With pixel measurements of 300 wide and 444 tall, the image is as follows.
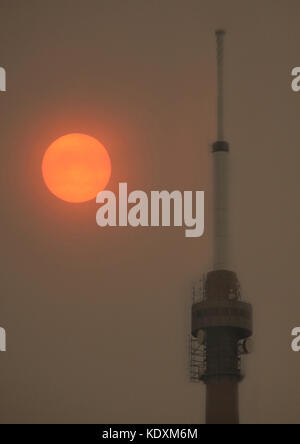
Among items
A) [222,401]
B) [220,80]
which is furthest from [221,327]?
[220,80]

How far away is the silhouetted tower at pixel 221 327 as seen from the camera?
403ft

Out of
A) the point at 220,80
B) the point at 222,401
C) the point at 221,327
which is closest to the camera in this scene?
the point at 222,401

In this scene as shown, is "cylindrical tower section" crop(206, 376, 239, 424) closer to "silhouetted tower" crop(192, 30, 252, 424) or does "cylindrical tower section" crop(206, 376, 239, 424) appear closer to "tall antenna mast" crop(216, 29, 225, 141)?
"silhouetted tower" crop(192, 30, 252, 424)

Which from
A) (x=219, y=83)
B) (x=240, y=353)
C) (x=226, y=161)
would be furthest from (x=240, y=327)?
(x=219, y=83)

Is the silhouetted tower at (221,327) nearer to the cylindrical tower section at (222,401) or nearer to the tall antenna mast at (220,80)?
the cylindrical tower section at (222,401)

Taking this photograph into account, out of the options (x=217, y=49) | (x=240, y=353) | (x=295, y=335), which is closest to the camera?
(x=240, y=353)

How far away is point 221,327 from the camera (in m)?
129

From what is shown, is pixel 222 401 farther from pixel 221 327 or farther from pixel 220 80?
pixel 220 80

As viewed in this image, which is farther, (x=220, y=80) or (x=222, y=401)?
(x=220, y=80)

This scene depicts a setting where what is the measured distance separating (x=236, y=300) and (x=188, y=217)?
13.5 m

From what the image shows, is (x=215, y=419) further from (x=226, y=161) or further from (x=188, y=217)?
(x=226, y=161)

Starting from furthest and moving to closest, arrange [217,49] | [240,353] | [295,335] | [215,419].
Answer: [217,49]
[295,335]
[240,353]
[215,419]

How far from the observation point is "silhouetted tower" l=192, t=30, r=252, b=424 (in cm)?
12269

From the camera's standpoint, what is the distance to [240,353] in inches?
5064
